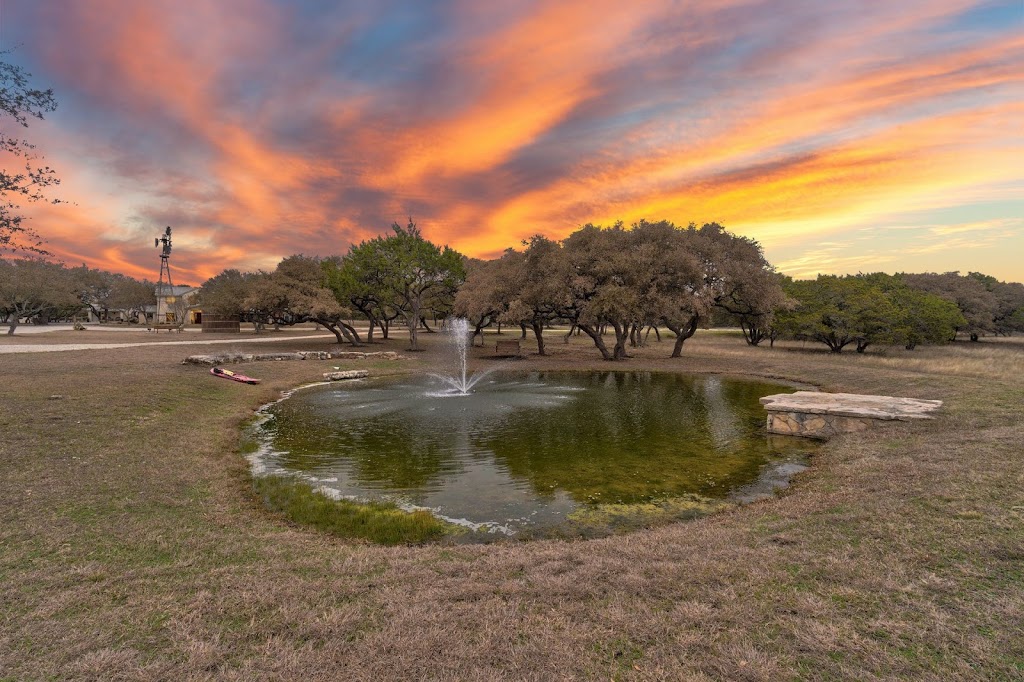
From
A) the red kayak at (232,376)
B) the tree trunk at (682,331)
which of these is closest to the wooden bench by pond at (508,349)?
the tree trunk at (682,331)

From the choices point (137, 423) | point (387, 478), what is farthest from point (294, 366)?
point (387, 478)

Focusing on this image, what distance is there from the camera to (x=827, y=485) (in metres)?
9.64

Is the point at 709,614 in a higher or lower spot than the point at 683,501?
higher

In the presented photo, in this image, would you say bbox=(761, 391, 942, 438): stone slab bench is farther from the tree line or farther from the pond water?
the tree line

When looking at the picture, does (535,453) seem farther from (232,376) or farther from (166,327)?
(166,327)

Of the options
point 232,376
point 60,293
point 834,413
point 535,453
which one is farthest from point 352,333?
point 60,293

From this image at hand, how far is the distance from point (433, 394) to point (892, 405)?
747 inches

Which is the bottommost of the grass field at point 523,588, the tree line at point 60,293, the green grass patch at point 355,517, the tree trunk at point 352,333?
the green grass patch at point 355,517

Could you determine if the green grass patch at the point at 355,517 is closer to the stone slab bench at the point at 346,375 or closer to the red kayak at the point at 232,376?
the red kayak at the point at 232,376

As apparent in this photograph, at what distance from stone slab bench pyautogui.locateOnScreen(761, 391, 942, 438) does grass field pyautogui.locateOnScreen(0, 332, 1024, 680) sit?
3.49 m

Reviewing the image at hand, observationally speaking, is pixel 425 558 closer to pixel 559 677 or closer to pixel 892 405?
pixel 559 677

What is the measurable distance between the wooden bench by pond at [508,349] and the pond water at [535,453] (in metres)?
18.7

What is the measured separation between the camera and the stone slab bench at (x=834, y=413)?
14227 mm

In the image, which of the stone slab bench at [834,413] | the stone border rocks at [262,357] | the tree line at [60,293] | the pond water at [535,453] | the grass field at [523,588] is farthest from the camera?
the tree line at [60,293]
